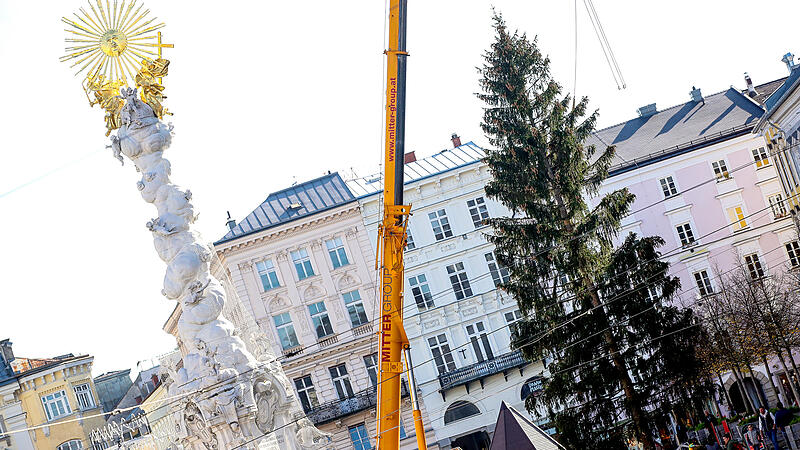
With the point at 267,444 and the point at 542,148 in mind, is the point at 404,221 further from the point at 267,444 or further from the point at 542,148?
the point at 542,148

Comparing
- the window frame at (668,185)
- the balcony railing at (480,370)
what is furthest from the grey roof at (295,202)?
the window frame at (668,185)

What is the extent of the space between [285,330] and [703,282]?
55.5 feet

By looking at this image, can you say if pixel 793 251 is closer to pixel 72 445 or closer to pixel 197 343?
pixel 197 343

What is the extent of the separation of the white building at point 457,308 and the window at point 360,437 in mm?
2628

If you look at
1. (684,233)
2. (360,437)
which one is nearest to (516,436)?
(360,437)

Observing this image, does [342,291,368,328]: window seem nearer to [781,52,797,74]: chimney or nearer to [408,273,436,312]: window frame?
[408,273,436,312]: window frame

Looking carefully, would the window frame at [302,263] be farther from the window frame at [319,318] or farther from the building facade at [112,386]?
the building facade at [112,386]

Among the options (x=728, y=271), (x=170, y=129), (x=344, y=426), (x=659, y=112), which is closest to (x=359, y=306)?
(x=344, y=426)

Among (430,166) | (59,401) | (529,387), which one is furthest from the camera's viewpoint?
(59,401)

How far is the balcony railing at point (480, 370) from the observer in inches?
1615

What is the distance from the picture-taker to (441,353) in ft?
137

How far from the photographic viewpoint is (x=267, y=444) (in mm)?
18391

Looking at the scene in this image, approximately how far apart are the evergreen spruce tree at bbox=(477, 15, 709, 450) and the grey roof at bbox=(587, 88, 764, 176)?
18.4 meters

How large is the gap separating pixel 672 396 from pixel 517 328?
13.3 ft
